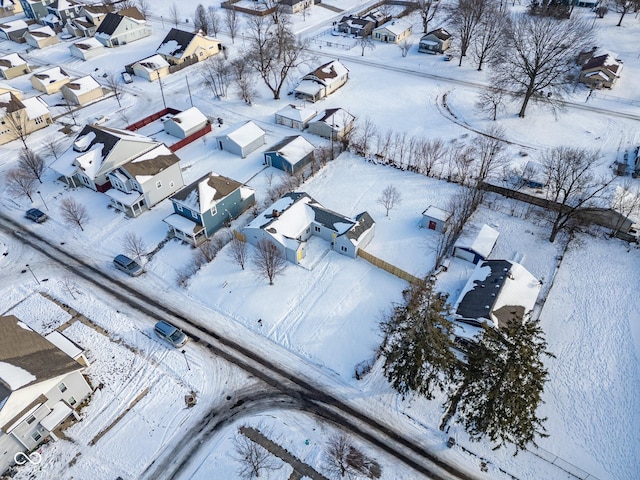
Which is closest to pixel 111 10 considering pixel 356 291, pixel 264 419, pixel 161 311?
pixel 161 311

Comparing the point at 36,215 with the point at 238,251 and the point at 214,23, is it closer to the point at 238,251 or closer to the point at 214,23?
the point at 238,251

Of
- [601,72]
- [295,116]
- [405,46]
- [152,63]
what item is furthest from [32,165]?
[601,72]

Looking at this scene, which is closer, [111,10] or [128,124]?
[128,124]

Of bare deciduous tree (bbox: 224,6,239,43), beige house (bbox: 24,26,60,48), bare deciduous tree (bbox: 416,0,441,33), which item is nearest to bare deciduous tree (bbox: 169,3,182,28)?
bare deciduous tree (bbox: 224,6,239,43)

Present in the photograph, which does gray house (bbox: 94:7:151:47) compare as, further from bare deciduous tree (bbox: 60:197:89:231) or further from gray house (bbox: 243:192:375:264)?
gray house (bbox: 243:192:375:264)

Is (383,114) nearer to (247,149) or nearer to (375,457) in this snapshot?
(247,149)

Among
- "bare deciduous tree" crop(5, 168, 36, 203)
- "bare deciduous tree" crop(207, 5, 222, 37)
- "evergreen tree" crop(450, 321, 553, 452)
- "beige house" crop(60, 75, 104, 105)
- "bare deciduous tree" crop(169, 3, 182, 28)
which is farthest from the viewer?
"bare deciduous tree" crop(169, 3, 182, 28)
